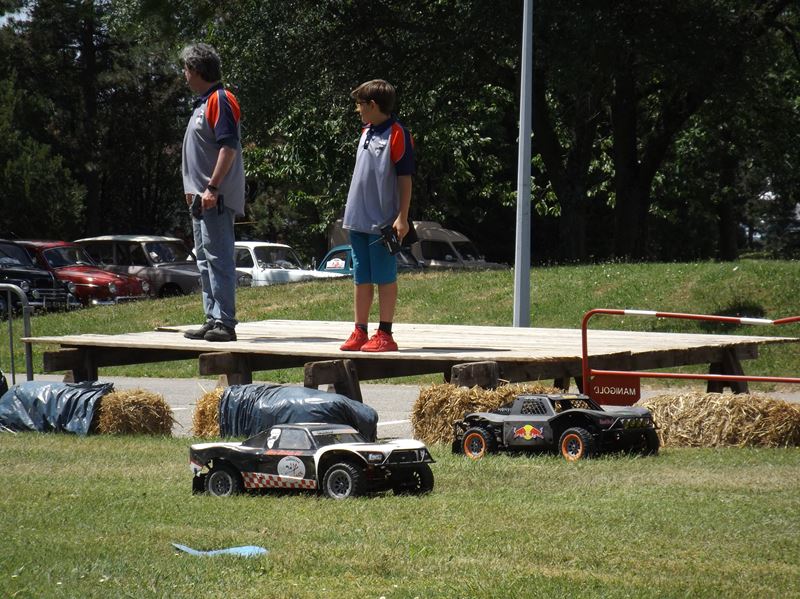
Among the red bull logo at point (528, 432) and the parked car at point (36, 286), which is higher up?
the parked car at point (36, 286)

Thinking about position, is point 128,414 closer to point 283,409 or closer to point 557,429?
point 283,409

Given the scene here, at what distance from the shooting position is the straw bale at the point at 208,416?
10484 millimetres

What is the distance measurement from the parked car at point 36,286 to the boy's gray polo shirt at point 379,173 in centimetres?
2342

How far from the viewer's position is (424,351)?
33.4ft

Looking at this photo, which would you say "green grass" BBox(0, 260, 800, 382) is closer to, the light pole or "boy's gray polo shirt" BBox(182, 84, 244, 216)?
the light pole

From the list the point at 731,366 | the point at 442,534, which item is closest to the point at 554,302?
the point at 731,366

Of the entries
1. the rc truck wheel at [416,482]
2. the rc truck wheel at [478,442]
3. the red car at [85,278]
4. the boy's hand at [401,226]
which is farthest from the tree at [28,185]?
the rc truck wheel at [416,482]

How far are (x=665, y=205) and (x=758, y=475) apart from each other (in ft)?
164

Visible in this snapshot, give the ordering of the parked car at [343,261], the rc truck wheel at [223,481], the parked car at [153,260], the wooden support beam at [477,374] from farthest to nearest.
A: 1. the parked car at [343,261]
2. the parked car at [153,260]
3. the wooden support beam at [477,374]
4. the rc truck wheel at [223,481]

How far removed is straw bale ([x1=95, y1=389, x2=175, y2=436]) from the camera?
423 inches

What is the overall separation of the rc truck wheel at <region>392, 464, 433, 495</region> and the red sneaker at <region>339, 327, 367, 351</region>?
10.1ft

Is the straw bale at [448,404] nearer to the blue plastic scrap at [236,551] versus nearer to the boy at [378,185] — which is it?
the boy at [378,185]

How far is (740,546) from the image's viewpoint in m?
5.69

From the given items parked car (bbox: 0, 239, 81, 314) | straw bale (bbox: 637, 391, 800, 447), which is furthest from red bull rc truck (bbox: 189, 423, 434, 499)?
parked car (bbox: 0, 239, 81, 314)
